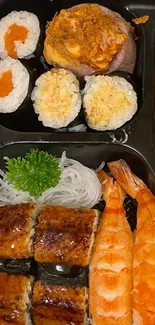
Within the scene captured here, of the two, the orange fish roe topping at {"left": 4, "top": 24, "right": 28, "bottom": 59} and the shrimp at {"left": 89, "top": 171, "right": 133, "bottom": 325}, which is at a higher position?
the orange fish roe topping at {"left": 4, "top": 24, "right": 28, "bottom": 59}

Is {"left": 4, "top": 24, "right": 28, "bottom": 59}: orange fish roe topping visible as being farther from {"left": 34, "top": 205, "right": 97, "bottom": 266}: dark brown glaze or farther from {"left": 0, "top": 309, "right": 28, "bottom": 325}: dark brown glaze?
{"left": 0, "top": 309, "right": 28, "bottom": 325}: dark brown glaze

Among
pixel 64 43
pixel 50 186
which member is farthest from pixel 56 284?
pixel 64 43

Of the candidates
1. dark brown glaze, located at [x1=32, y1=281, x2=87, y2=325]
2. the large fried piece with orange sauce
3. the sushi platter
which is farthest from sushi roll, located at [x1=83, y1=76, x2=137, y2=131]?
dark brown glaze, located at [x1=32, y1=281, x2=87, y2=325]

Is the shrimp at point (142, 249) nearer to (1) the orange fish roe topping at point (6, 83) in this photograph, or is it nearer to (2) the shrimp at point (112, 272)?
(2) the shrimp at point (112, 272)

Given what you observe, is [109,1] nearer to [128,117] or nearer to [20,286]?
[128,117]

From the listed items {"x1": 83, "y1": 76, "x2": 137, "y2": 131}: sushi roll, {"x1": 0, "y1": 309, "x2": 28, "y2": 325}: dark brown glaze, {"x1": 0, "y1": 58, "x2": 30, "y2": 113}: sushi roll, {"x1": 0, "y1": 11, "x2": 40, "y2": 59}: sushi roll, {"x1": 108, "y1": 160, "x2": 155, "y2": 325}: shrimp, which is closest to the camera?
{"x1": 108, "y1": 160, "x2": 155, "y2": 325}: shrimp

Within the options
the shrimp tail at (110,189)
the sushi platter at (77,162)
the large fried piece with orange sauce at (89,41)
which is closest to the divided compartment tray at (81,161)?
the sushi platter at (77,162)
